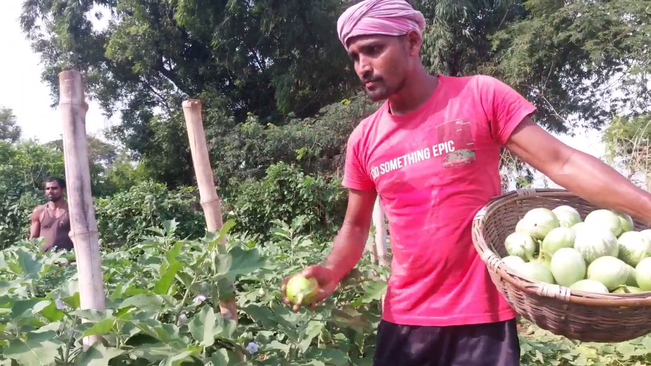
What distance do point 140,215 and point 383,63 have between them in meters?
9.66

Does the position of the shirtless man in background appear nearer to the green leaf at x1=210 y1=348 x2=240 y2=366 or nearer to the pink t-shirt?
the green leaf at x1=210 y1=348 x2=240 y2=366

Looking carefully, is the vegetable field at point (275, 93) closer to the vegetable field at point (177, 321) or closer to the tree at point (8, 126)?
the vegetable field at point (177, 321)

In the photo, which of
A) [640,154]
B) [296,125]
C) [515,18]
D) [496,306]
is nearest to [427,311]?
[496,306]

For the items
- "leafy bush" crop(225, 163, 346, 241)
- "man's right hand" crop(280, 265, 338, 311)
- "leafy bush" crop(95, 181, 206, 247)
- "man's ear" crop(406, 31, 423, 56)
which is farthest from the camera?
"leafy bush" crop(95, 181, 206, 247)

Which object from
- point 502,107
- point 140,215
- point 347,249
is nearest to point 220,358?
point 347,249

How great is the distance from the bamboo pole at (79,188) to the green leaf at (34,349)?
17 cm

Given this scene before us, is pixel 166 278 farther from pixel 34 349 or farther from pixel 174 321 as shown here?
pixel 34 349

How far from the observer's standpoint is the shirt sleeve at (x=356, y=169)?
1.89 m

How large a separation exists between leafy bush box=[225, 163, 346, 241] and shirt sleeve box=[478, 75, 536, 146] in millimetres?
8166

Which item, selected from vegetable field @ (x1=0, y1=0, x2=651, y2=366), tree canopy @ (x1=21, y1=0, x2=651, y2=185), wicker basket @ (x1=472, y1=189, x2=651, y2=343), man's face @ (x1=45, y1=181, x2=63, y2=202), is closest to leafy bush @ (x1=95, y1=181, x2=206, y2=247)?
vegetable field @ (x1=0, y1=0, x2=651, y2=366)

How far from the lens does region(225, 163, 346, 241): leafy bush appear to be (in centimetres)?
1005

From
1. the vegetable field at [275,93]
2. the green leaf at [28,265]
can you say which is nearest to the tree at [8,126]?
the vegetable field at [275,93]

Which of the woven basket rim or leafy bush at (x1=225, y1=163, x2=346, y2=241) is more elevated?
leafy bush at (x1=225, y1=163, x2=346, y2=241)

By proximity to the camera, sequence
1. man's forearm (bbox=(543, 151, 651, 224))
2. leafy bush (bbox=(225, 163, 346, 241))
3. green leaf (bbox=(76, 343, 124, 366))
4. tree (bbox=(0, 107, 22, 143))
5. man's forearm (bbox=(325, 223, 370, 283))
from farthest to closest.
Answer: tree (bbox=(0, 107, 22, 143))
leafy bush (bbox=(225, 163, 346, 241))
man's forearm (bbox=(325, 223, 370, 283))
green leaf (bbox=(76, 343, 124, 366))
man's forearm (bbox=(543, 151, 651, 224))
